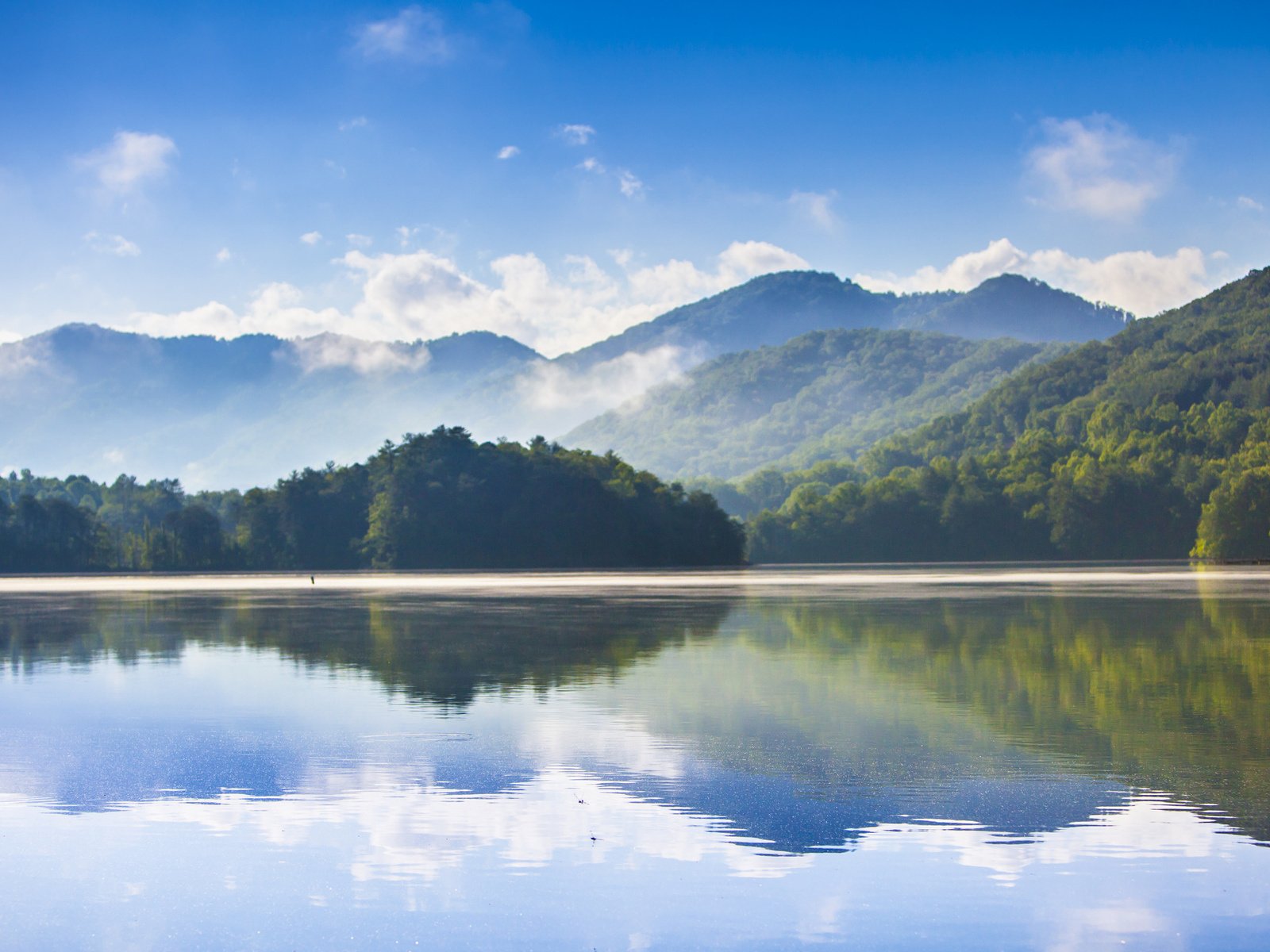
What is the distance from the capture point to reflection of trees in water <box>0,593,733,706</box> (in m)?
25.4

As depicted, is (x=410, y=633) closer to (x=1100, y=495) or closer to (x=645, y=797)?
(x=645, y=797)

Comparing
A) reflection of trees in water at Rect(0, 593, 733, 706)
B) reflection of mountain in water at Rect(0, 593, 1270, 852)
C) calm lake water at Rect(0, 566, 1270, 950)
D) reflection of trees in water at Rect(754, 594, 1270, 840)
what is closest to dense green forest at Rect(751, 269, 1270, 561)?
reflection of trees in water at Rect(0, 593, 733, 706)

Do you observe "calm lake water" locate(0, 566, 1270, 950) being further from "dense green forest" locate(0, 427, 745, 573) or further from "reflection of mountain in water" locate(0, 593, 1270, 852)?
"dense green forest" locate(0, 427, 745, 573)

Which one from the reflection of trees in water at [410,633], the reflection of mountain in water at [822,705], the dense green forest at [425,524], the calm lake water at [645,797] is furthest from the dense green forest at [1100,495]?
the calm lake water at [645,797]

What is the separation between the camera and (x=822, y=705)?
64.6 feet

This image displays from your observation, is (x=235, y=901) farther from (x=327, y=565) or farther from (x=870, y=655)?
(x=327, y=565)

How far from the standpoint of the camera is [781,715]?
18.7m

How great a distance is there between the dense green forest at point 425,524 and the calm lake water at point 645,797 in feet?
362

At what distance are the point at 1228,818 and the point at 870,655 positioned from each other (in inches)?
589

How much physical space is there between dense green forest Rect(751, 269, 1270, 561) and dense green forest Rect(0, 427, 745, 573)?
968 inches

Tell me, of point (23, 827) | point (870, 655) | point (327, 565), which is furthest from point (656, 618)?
point (327, 565)

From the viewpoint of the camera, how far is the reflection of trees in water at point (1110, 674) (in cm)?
1465

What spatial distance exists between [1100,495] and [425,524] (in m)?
77.9

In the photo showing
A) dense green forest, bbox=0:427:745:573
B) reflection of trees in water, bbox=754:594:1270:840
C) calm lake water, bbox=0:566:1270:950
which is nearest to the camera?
calm lake water, bbox=0:566:1270:950
